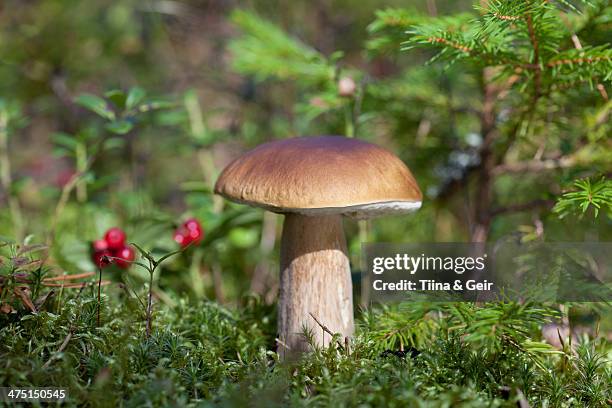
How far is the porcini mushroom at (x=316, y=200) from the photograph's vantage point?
3.83ft

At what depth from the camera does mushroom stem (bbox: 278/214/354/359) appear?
1.38 m

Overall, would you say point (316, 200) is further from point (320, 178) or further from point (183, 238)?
point (183, 238)

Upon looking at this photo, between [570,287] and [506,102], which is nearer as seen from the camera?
[570,287]

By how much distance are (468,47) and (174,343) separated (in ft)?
3.64

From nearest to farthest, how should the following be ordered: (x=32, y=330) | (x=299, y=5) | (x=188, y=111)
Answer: (x=32, y=330) < (x=188, y=111) < (x=299, y=5)

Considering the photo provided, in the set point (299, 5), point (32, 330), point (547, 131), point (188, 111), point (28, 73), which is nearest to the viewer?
A: point (32, 330)

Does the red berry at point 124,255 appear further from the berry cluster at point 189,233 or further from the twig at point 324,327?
the twig at point 324,327

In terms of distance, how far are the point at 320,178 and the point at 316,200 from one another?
0.19 feet

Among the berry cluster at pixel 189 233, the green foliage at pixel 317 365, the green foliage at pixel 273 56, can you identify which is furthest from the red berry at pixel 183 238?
the green foliage at pixel 273 56

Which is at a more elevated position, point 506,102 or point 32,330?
point 506,102

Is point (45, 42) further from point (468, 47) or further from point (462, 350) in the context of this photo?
point (462, 350)

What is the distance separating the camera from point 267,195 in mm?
1197

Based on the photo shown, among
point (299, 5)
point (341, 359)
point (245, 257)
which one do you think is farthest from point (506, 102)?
point (299, 5)

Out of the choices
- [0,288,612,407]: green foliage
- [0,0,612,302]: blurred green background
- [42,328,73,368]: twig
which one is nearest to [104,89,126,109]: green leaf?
[0,0,612,302]: blurred green background
